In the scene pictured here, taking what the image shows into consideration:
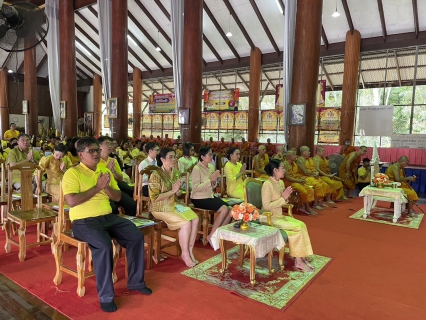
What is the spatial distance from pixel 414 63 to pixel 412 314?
11611mm

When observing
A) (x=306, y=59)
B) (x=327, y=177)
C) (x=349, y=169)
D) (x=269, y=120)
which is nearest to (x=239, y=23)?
(x=269, y=120)

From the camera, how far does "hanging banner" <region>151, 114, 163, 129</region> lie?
17.7 metres

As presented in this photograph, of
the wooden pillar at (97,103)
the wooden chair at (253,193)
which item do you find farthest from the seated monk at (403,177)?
the wooden pillar at (97,103)

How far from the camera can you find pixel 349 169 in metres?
7.54

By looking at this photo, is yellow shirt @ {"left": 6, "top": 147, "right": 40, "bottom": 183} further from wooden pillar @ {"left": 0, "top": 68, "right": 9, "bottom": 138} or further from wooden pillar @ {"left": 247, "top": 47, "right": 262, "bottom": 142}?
wooden pillar @ {"left": 0, "top": 68, "right": 9, "bottom": 138}

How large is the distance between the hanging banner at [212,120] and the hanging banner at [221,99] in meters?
0.40

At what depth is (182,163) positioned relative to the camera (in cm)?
535

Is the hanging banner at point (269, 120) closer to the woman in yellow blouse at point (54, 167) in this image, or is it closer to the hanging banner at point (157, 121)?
the hanging banner at point (157, 121)

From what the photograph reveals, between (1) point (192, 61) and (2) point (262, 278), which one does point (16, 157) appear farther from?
(1) point (192, 61)

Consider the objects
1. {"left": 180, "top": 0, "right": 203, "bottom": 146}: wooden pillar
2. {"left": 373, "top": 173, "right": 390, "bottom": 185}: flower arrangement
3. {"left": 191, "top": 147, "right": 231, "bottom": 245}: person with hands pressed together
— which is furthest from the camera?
{"left": 180, "top": 0, "right": 203, "bottom": 146}: wooden pillar

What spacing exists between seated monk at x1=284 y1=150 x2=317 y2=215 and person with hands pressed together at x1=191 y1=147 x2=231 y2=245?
2123 mm

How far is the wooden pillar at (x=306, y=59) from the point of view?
7.12 metres

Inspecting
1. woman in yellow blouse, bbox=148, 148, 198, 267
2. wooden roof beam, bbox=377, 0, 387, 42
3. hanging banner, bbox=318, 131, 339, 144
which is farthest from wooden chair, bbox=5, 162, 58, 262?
hanging banner, bbox=318, 131, 339, 144

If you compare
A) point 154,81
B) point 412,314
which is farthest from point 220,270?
point 154,81
